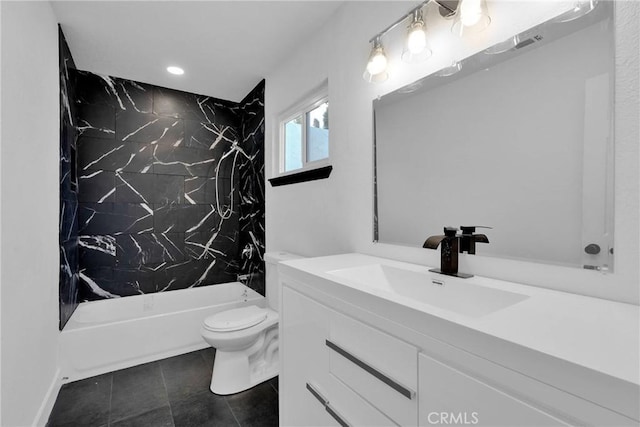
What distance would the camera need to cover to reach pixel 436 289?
3.64ft

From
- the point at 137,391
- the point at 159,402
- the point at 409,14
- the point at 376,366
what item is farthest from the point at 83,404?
the point at 409,14

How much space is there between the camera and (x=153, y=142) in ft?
9.90

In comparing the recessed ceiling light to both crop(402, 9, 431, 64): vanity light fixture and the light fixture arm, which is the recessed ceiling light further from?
crop(402, 9, 431, 64): vanity light fixture

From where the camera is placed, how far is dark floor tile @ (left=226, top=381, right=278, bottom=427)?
166cm

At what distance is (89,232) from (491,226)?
3361 millimetres

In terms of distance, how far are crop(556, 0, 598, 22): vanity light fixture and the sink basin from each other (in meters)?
0.90

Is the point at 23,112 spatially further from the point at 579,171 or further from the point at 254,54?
the point at 579,171

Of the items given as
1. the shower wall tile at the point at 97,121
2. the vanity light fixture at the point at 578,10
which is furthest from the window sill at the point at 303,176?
the shower wall tile at the point at 97,121

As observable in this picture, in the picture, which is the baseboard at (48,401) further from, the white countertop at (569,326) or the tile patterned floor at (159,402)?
the white countertop at (569,326)

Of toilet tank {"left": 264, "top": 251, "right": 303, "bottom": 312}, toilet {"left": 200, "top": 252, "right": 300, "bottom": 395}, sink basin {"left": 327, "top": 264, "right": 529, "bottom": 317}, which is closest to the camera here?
sink basin {"left": 327, "top": 264, "right": 529, "bottom": 317}

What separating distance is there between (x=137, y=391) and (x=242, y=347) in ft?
2.58

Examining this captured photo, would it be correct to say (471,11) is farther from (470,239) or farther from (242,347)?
(242,347)

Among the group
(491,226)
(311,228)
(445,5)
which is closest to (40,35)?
(311,228)

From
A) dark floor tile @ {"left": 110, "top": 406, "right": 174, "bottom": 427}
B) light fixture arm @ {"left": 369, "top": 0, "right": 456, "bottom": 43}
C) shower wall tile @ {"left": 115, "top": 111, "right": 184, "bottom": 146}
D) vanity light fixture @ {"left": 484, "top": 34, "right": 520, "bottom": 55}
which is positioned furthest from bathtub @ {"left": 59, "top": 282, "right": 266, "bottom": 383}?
vanity light fixture @ {"left": 484, "top": 34, "right": 520, "bottom": 55}
